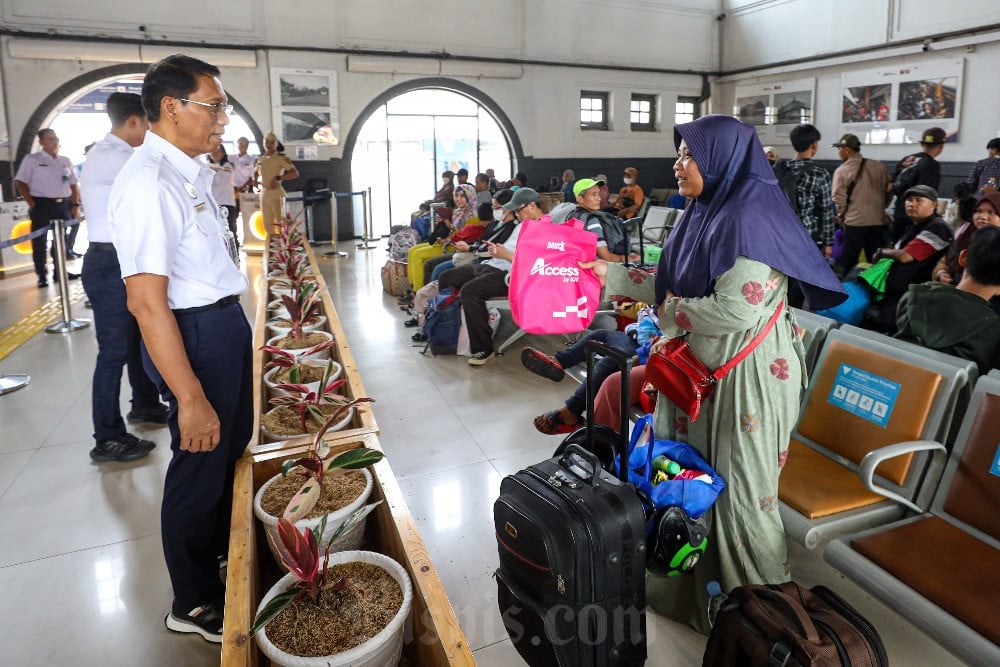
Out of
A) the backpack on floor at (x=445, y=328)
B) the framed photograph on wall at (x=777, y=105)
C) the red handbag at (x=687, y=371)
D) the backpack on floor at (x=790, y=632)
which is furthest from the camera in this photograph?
the framed photograph on wall at (x=777, y=105)

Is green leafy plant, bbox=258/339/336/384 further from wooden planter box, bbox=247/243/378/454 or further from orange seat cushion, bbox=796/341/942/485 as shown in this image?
orange seat cushion, bbox=796/341/942/485

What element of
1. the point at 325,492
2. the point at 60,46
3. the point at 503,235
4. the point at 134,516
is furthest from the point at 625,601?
the point at 60,46

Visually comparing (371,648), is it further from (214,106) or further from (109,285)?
(109,285)

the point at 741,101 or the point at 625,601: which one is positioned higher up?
the point at 741,101

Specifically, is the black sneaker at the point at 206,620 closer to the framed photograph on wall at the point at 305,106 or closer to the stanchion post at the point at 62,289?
the stanchion post at the point at 62,289

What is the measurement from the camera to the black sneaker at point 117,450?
3066mm

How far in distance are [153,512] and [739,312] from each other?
243 cm

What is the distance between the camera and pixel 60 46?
926 centimetres

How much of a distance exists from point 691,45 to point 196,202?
14.2m

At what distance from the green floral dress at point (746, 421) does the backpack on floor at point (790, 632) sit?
0.29m

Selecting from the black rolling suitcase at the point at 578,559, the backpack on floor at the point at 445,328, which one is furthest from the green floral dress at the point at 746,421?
the backpack on floor at the point at 445,328

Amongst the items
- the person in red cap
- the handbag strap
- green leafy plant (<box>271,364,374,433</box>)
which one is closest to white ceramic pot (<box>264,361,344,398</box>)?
green leafy plant (<box>271,364,374,433</box>)

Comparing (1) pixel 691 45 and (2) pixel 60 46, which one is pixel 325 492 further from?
(1) pixel 691 45

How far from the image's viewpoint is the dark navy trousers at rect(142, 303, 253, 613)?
172 centimetres
